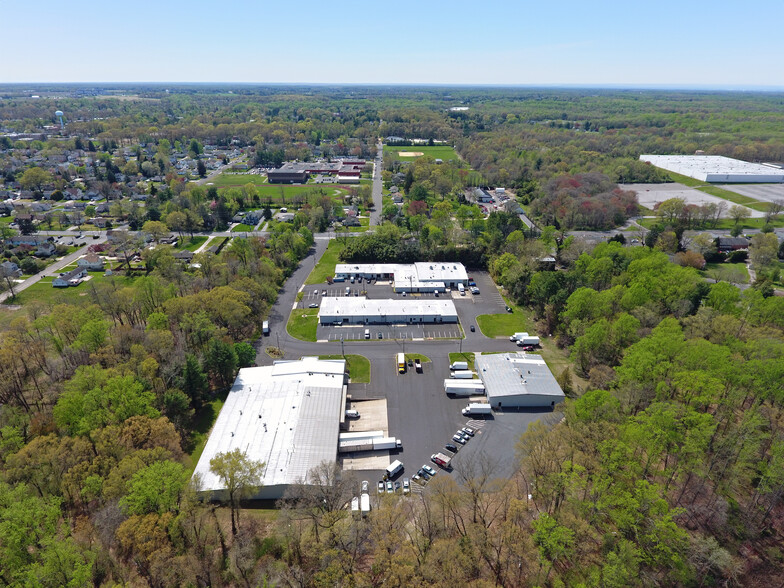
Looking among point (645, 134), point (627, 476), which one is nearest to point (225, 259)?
point (627, 476)

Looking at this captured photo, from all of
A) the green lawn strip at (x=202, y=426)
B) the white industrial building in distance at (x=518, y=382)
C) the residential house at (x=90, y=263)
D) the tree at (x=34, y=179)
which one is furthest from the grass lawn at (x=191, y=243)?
the white industrial building in distance at (x=518, y=382)

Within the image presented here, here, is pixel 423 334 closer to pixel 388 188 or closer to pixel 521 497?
pixel 521 497

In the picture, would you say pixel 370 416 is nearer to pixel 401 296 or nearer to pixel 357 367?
pixel 357 367

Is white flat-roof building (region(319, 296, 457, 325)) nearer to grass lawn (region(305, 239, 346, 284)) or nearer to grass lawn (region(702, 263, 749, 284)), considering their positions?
grass lawn (region(305, 239, 346, 284))

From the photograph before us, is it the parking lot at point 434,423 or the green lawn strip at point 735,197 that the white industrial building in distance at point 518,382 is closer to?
the parking lot at point 434,423

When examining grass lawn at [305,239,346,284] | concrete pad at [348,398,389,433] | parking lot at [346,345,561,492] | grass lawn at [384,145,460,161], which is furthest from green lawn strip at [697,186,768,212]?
concrete pad at [348,398,389,433]

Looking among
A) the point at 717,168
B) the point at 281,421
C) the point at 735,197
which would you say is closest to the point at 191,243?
the point at 281,421
